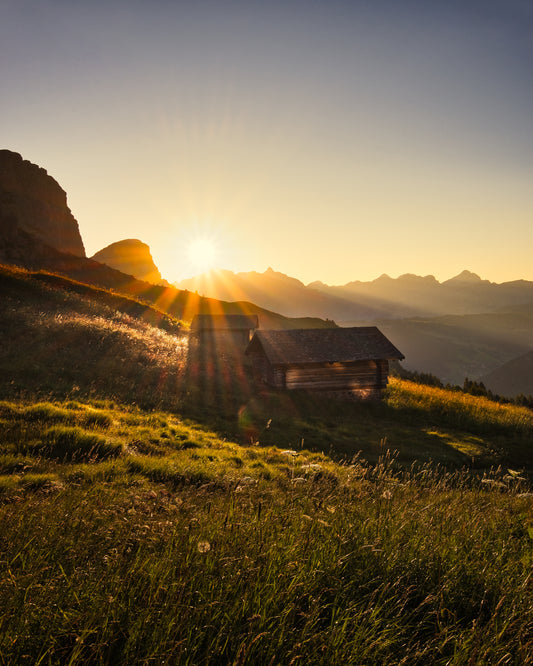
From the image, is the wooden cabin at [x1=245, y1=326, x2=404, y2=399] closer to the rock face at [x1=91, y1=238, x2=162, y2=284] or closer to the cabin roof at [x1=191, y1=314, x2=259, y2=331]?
the cabin roof at [x1=191, y1=314, x2=259, y2=331]

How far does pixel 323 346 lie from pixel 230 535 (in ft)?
82.4

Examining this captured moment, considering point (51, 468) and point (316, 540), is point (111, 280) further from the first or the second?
point (316, 540)

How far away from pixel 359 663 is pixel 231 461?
8.47m

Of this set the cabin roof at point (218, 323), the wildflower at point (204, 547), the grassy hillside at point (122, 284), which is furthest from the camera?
the grassy hillside at point (122, 284)

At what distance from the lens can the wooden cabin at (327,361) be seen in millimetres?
26438

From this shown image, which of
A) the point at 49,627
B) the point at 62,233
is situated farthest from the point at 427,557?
the point at 62,233

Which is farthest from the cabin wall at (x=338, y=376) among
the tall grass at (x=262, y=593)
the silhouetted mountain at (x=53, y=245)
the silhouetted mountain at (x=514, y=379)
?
the silhouetted mountain at (x=514, y=379)

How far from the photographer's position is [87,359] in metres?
20.0

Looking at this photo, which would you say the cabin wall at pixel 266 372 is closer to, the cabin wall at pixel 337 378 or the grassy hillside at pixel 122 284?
the cabin wall at pixel 337 378

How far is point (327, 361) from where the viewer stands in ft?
86.4

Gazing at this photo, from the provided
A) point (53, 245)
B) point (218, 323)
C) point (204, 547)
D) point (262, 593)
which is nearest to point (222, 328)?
point (218, 323)

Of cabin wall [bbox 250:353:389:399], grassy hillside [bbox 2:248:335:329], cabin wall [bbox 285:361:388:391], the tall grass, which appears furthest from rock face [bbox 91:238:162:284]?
the tall grass

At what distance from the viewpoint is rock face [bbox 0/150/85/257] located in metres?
76.9

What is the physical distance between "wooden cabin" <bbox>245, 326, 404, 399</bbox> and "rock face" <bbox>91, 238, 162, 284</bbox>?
415 ft
